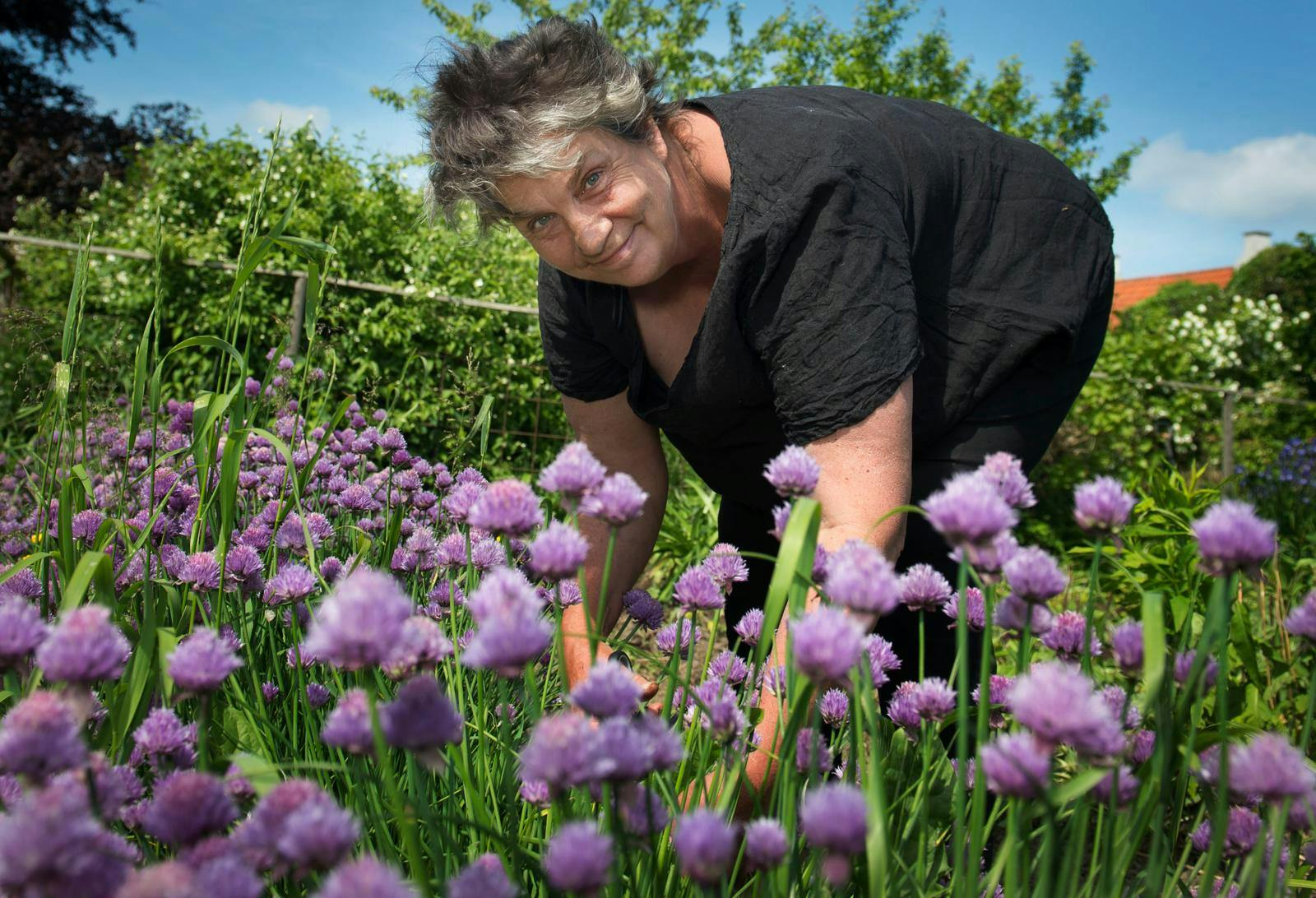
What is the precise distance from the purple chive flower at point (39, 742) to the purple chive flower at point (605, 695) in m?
0.37

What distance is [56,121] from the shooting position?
18141 mm

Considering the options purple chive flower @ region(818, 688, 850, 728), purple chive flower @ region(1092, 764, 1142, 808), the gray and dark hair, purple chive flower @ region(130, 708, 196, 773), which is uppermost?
the gray and dark hair

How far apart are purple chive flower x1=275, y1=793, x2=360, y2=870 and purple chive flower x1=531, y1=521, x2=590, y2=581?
246mm

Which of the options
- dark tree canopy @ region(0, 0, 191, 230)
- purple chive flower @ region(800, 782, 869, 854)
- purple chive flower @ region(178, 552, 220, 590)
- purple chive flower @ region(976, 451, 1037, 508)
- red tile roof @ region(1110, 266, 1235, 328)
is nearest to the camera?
purple chive flower @ region(800, 782, 869, 854)

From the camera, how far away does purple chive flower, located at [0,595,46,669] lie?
810 mm

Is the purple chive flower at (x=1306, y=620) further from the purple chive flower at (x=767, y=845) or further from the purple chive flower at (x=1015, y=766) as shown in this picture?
the purple chive flower at (x=767, y=845)

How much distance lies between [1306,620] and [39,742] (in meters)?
1.06

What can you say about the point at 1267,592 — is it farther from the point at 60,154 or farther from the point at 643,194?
the point at 60,154

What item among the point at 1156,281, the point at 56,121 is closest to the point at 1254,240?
the point at 1156,281

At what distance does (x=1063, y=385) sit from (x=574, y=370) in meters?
1.11

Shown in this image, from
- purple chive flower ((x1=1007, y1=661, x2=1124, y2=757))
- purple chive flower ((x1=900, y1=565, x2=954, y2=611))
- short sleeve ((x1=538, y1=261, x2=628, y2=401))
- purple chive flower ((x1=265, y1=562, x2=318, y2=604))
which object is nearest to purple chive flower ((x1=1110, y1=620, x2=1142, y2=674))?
purple chive flower ((x1=1007, y1=661, x2=1124, y2=757))

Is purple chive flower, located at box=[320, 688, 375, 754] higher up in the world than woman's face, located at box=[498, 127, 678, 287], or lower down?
lower down

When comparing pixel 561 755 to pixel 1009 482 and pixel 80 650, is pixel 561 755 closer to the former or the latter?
pixel 80 650

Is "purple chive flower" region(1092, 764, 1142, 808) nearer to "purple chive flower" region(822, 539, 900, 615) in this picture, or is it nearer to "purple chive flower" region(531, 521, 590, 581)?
"purple chive flower" region(822, 539, 900, 615)
